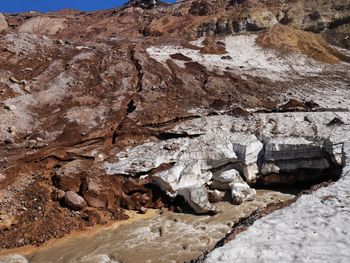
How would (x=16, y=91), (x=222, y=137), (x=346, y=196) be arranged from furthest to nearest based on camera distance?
(x=16, y=91), (x=222, y=137), (x=346, y=196)

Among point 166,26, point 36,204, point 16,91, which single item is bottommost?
point 36,204

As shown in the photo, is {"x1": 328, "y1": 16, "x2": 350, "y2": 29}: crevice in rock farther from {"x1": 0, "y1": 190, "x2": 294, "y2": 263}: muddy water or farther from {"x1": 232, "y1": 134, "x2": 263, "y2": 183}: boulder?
{"x1": 0, "y1": 190, "x2": 294, "y2": 263}: muddy water

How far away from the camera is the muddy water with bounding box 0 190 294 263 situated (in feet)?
39.4

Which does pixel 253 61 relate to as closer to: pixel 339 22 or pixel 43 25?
pixel 339 22

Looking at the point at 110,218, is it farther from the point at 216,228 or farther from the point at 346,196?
the point at 346,196

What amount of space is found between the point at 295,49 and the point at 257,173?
21.2 meters

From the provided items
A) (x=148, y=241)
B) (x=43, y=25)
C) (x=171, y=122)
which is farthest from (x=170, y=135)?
(x=43, y=25)

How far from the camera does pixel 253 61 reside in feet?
102

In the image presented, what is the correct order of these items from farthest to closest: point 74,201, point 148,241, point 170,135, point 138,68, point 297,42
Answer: point 297,42 → point 138,68 → point 170,135 → point 74,201 → point 148,241

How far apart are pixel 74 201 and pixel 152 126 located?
624cm

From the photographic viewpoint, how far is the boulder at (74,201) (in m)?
14.5

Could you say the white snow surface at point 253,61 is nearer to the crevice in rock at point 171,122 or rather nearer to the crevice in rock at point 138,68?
the crevice in rock at point 138,68

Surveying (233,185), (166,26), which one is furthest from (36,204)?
(166,26)

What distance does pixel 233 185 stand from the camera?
1568 centimetres
